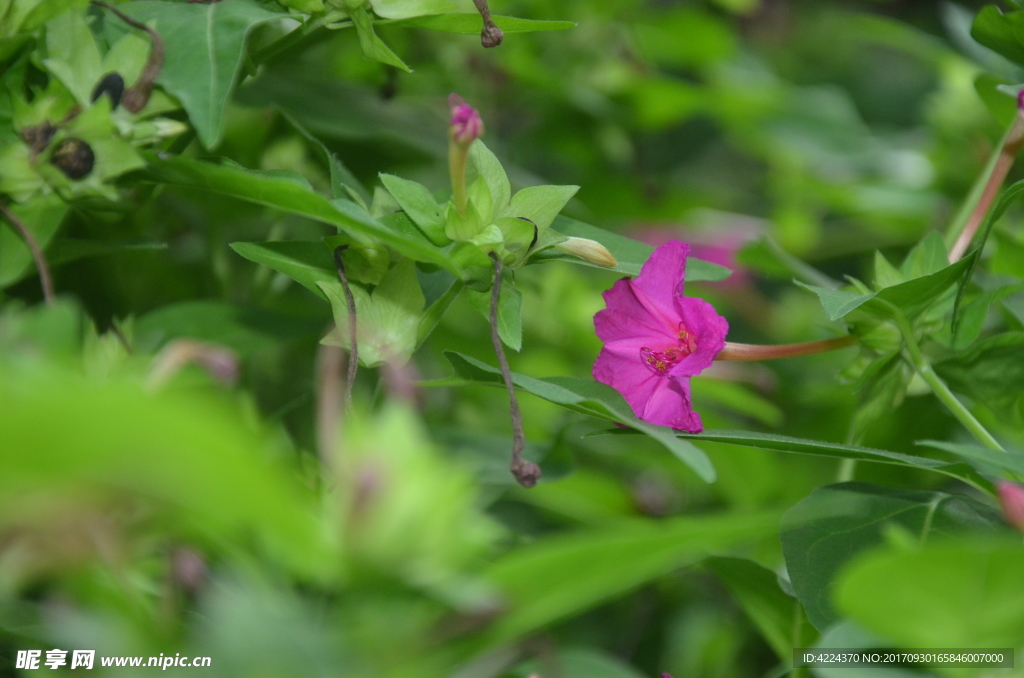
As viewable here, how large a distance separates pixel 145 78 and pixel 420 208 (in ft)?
0.57

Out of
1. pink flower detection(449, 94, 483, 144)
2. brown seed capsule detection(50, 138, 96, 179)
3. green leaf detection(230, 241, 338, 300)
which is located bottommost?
green leaf detection(230, 241, 338, 300)

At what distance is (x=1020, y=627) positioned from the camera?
1.15ft

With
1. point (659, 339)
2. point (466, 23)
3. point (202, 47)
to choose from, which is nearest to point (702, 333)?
point (659, 339)

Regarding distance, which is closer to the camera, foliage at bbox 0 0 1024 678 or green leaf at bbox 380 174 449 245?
foliage at bbox 0 0 1024 678

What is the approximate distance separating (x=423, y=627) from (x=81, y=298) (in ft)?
1.64

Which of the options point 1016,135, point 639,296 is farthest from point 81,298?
point 1016,135

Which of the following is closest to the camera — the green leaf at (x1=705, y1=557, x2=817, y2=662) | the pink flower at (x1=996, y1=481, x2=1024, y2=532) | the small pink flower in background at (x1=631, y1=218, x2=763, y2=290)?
the pink flower at (x1=996, y1=481, x2=1024, y2=532)

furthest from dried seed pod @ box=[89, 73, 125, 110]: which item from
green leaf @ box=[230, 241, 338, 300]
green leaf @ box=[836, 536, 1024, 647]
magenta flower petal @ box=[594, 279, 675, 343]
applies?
green leaf @ box=[836, 536, 1024, 647]

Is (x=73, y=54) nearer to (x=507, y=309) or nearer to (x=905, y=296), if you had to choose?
(x=507, y=309)

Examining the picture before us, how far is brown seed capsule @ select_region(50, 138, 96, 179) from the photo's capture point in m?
0.48

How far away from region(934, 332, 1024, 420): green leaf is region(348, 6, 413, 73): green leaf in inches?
17.5

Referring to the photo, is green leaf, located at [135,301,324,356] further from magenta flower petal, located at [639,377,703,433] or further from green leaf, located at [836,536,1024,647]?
green leaf, located at [836,536,1024,647]

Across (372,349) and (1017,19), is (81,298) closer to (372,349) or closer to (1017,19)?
(372,349)

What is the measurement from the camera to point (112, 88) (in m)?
0.48
